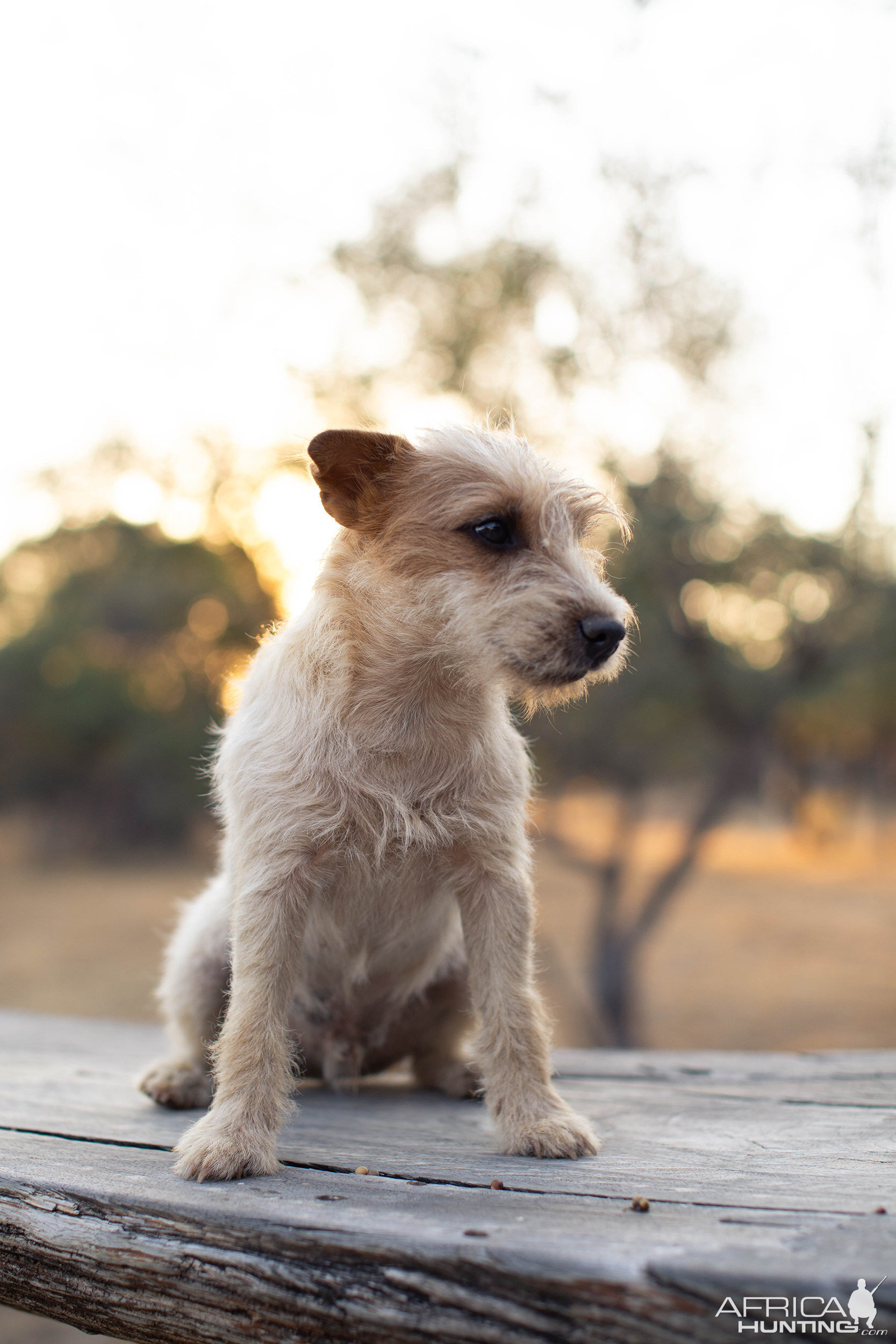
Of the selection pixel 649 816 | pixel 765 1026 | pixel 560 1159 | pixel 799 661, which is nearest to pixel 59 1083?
pixel 560 1159

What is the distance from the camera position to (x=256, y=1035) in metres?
2.36

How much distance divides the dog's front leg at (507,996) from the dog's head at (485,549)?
531 mm

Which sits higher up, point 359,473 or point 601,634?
point 359,473

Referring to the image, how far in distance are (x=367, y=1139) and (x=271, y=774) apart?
3.40 feet

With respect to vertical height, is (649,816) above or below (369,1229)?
below

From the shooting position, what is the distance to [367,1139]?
2.53 meters

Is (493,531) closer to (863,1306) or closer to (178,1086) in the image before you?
(863,1306)

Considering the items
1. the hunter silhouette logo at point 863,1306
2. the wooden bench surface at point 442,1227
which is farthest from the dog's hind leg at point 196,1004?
the hunter silhouette logo at point 863,1306

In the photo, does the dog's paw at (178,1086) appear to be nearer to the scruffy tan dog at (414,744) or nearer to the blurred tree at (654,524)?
the scruffy tan dog at (414,744)

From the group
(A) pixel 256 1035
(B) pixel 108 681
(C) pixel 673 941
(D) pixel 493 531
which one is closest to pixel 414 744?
(D) pixel 493 531

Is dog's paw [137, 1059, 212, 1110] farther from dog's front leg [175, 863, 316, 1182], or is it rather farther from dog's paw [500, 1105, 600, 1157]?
dog's paw [500, 1105, 600, 1157]

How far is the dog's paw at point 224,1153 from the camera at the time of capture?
7.04 ft

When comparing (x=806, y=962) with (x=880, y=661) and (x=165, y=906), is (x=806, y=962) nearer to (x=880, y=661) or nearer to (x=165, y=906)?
(x=880, y=661)

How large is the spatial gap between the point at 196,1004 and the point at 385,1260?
57.0 inches
